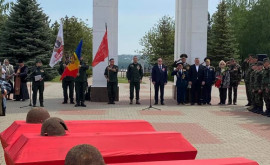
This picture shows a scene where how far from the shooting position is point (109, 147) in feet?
18.2

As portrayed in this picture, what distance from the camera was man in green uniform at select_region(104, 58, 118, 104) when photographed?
54.1ft

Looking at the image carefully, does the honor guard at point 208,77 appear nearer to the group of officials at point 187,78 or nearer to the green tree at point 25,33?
the group of officials at point 187,78

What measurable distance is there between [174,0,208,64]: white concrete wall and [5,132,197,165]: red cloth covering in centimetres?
1247

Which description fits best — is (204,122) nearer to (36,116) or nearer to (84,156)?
(36,116)

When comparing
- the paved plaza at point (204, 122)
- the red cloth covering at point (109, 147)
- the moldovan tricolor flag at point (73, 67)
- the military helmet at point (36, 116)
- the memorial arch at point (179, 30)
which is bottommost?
the paved plaza at point (204, 122)

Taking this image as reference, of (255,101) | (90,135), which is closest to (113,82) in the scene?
(255,101)

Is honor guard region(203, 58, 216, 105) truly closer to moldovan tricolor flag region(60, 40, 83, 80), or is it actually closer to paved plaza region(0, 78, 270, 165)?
paved plaza region(0, 78, 270, 165)

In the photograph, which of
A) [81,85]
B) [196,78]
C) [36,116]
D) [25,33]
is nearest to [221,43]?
[25,33]

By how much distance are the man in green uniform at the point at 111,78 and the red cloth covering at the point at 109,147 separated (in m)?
10.5

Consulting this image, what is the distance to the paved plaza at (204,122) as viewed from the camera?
8312mm

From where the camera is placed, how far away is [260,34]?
2210 inches

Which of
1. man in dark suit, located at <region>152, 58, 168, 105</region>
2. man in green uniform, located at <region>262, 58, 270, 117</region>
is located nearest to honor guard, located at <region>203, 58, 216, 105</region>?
man in dark suit, located at <region>152, 58, 168, 105</region>

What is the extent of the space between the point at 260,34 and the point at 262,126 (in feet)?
156

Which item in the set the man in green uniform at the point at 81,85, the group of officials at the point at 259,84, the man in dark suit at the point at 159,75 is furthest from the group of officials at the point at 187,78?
the man in green uniform at the point at 81,85
